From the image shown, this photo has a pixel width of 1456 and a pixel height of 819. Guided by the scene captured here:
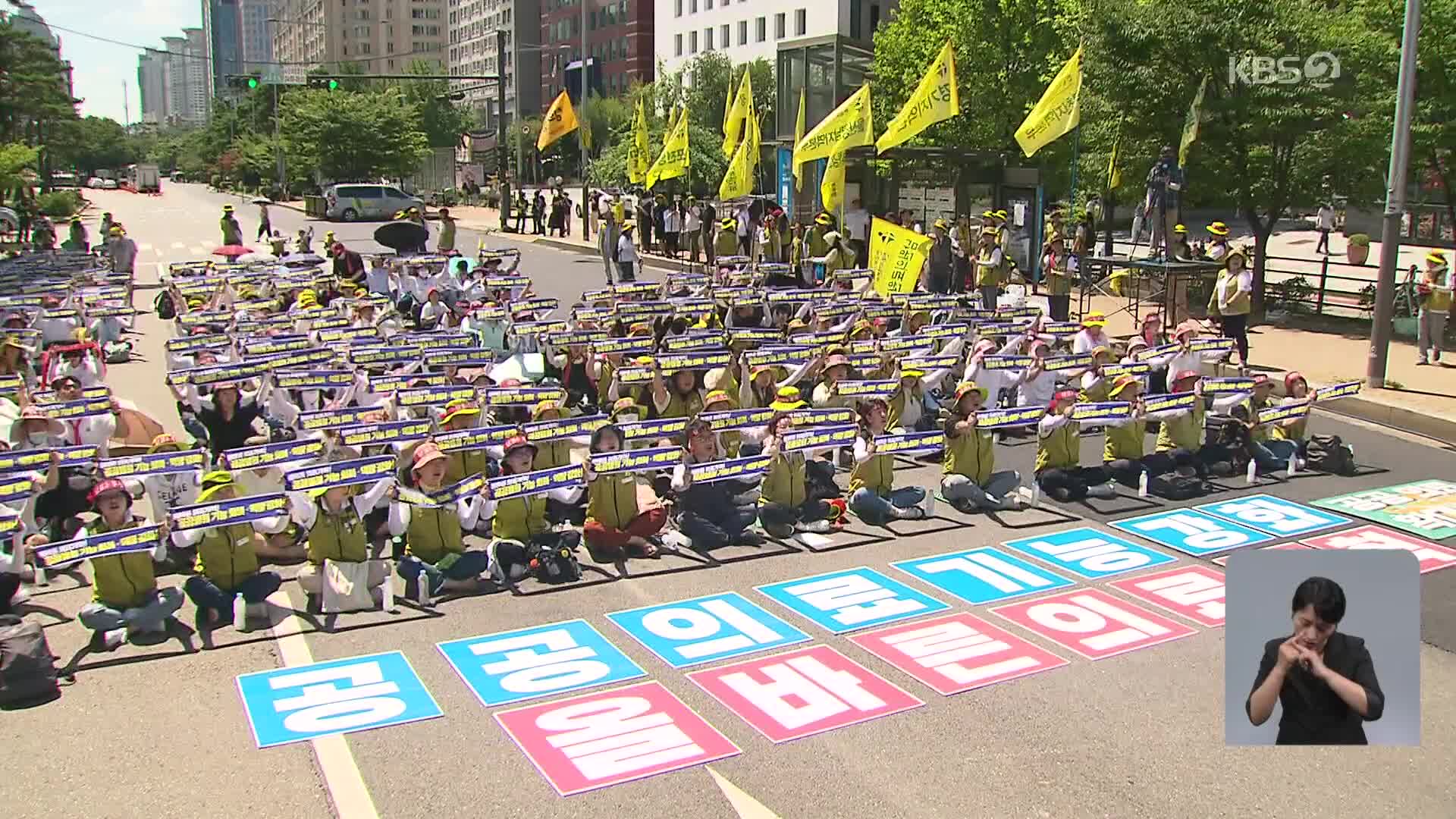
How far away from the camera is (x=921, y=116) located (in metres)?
22.7

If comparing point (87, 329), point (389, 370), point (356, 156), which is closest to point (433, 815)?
point (389, 370)

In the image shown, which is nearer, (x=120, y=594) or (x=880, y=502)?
(x=120, y=594)

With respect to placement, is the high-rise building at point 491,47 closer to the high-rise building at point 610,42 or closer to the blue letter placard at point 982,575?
the high-rise building at point 610,42

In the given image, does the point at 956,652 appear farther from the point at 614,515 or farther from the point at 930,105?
the point at 930,105

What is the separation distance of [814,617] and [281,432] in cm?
677

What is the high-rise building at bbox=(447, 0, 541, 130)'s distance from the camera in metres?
136

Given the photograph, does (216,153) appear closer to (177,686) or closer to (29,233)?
(29,233)

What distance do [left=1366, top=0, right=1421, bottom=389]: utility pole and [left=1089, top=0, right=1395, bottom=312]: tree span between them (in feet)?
17.5

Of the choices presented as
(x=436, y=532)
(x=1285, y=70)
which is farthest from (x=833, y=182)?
(x=436, y=532)

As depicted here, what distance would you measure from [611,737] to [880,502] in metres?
4.85

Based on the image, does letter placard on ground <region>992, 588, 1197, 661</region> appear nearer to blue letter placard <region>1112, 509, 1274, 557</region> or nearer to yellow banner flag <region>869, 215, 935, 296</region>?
blue letter placard <region>1112, 509, 1274, 557</region>

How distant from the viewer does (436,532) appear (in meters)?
9.99

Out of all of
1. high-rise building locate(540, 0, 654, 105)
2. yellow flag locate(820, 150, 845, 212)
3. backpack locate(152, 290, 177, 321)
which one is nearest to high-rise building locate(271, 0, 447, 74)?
high-rise building locate(540, 0, 654, 105)

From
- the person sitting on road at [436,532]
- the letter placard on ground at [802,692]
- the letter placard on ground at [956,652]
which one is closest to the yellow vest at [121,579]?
the person sitting on road at [436,532]
